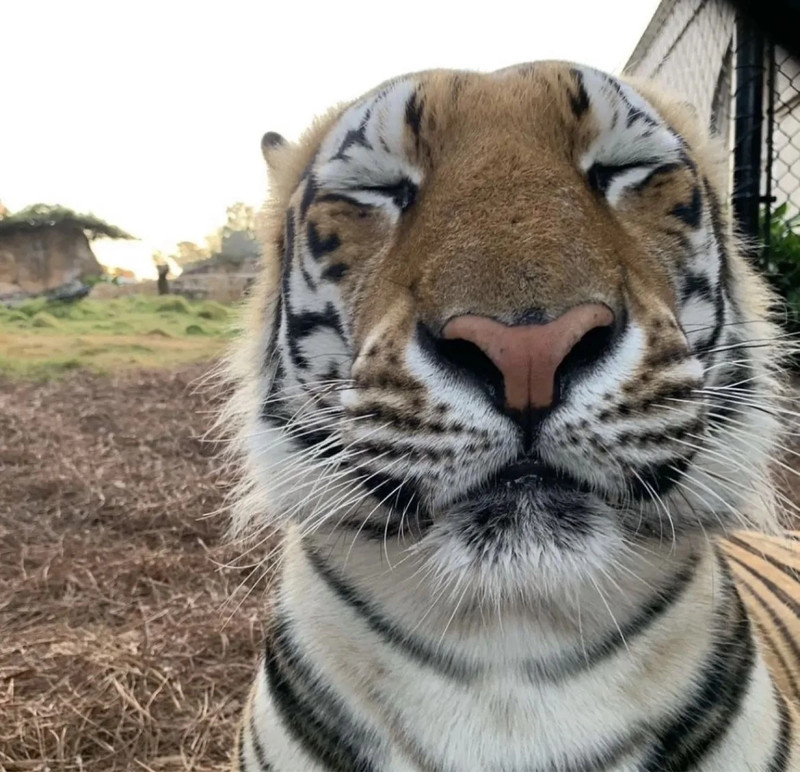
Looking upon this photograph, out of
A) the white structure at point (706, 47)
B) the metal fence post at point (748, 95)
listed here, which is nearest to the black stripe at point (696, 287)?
the white structure at point (706, 47)

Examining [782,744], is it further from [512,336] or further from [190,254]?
[190,254]

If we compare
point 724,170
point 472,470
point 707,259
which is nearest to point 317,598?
point 472,470

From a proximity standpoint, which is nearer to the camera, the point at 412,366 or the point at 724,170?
the point at 412,366

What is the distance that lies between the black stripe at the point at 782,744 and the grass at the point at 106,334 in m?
4.49

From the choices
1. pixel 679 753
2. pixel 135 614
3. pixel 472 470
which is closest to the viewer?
pixel 472 470

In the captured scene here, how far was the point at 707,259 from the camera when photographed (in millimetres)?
903

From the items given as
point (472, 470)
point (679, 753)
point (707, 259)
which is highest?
point (707, 259)

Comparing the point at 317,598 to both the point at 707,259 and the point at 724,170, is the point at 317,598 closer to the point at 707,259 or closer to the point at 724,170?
the point at 707,259

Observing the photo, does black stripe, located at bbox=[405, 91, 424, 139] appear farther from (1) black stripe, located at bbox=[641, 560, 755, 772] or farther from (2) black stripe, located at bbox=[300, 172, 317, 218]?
(1) black stripe, located at bbox=[641, 560, 755, 772]

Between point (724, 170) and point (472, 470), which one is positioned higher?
point (724, 170)

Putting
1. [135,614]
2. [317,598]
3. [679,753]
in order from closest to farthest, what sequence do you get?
[679,753]
[317,598]
[135,614]

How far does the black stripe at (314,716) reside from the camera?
810 millimetres

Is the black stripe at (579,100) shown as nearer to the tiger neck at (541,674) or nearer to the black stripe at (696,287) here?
the black stripe at (696,287)

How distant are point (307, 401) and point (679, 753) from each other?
1.68ft
